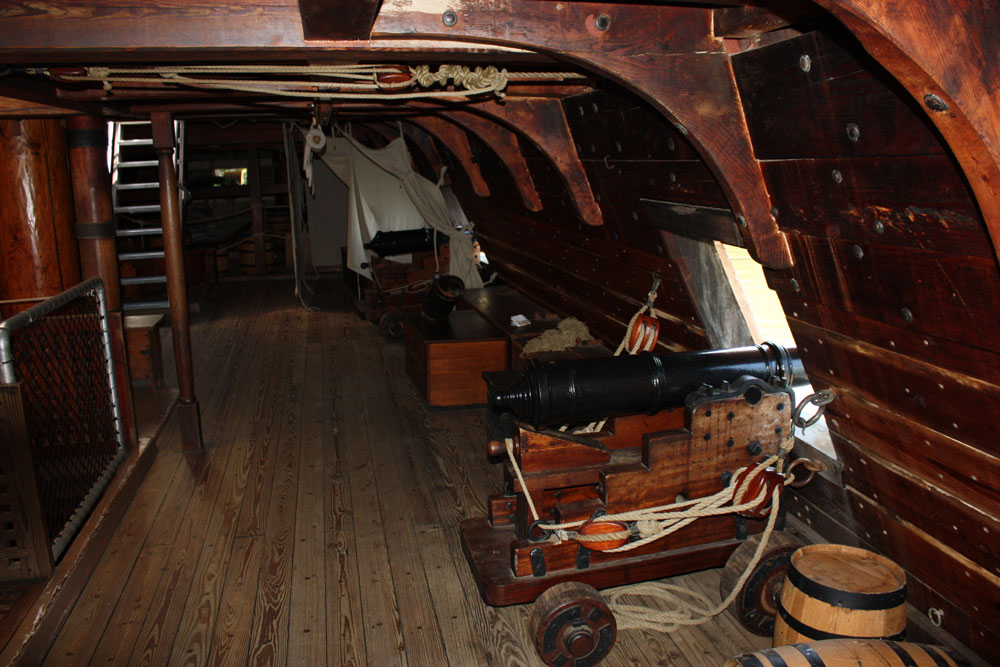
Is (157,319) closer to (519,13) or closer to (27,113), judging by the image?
(27,113)

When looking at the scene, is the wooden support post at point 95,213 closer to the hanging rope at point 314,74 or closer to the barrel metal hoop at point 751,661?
the hanging rope at point 314,74

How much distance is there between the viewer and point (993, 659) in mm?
1879

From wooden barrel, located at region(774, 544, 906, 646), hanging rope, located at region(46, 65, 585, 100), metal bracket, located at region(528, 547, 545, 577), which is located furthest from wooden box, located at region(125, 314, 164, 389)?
wooden barrel, located at region(774, 544, 906, 646)

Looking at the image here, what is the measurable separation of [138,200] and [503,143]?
20.4 feet

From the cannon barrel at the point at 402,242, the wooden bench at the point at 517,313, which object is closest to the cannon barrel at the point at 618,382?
the wooden bench at the point at 517,313

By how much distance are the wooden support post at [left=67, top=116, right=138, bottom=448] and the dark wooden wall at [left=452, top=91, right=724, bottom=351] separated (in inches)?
74.0

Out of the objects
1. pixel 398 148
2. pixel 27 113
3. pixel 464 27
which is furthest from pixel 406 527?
pixel 398 148

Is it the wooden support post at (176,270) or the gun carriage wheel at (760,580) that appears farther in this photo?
the wooden support post at (176,270)

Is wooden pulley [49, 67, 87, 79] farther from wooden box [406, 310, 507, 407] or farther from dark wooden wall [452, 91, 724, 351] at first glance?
wooden box [406, 310, 507, 407]

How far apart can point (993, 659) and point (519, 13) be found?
1875mm

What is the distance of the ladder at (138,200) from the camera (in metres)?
5.85

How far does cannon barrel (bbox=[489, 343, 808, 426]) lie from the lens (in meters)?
2.20

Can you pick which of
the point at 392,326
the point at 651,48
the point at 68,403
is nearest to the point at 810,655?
the point at 651,48

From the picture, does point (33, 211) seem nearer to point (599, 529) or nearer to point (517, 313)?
point (517, 313)
